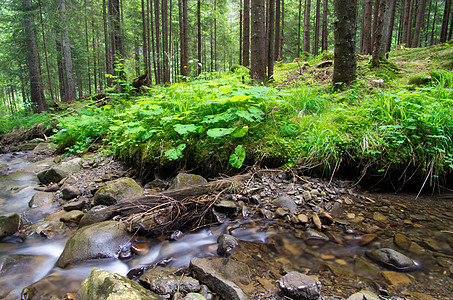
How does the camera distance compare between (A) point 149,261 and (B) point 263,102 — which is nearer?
(A) point 149,261

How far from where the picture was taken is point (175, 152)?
3809mm

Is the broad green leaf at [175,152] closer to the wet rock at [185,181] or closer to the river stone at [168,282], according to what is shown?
the wet rock at [185,181]

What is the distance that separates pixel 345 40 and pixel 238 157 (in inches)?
164

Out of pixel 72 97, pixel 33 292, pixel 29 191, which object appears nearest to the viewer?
pixel 33 292

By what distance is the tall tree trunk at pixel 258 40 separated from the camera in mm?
5914

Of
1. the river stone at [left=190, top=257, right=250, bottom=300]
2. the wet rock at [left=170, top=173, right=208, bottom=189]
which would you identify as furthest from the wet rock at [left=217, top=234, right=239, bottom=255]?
the wet rock at [left=170, top=173, right=208, bottom=189]

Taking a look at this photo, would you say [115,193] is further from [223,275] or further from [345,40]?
[345,40]

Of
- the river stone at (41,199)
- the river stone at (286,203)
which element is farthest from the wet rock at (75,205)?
the river stone at (286,203)

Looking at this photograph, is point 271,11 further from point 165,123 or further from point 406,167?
point 406,167

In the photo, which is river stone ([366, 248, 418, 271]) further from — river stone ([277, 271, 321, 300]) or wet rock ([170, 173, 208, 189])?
wet rock ([170, 173, 208, 189])

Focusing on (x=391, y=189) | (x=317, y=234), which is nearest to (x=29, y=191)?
(x=317, y=234)

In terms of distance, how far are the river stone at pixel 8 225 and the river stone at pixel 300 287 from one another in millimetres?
3760

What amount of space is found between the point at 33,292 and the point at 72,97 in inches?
636

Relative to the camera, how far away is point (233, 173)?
3.86m
